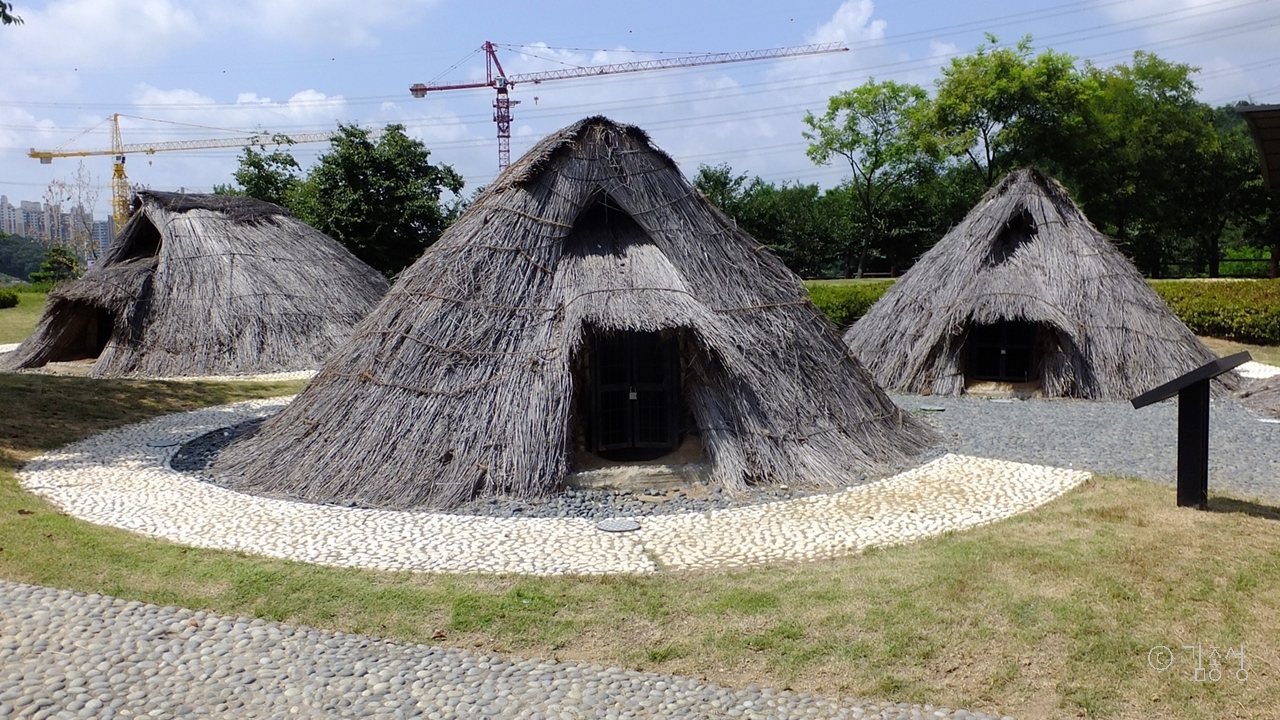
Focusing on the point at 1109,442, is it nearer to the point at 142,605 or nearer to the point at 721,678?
the point at 721,678

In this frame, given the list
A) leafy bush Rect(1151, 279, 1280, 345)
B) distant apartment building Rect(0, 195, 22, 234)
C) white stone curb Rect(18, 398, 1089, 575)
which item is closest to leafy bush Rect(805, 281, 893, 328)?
leafy bush Rect(1151, 279, 1280, 345)

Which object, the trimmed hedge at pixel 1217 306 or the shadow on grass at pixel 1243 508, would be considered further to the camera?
the trimmed hedge at pixel 1217 306

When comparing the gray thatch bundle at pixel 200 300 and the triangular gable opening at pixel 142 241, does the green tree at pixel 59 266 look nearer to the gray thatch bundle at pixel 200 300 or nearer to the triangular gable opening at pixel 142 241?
the triangular gable opening at pixel 142 241

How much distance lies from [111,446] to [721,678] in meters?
10.7

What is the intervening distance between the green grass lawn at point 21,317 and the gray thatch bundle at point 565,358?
22.9 meters

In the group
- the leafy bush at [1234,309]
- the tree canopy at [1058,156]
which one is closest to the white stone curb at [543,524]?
the leafy bush at [1234,309]

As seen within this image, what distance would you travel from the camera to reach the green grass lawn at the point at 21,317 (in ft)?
94.0

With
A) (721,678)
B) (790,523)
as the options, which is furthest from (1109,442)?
(721,678)

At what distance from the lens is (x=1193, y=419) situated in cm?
843

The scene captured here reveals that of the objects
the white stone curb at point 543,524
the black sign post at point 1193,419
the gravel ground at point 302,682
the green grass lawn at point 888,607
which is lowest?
the gravel ground at point 302,682

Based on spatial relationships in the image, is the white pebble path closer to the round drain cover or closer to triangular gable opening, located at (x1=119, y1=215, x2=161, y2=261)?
the round drain cover

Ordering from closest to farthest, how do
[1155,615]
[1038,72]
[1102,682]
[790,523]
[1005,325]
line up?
[1102,682]
[1155,615]
[790,523]
[1005,325]
[1038,72]

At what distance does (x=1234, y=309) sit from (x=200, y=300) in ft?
86.7

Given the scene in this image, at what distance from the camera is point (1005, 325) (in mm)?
17828
